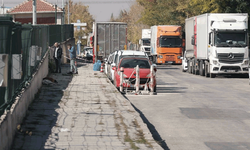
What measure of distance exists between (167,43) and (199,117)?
116 ft

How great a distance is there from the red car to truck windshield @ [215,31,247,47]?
9.47 metres

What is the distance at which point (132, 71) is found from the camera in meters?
22.1

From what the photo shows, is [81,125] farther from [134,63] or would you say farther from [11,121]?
[134,63]

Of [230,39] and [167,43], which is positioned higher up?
[167,43]

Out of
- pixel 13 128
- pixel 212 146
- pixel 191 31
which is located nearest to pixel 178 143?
pixel 212 146

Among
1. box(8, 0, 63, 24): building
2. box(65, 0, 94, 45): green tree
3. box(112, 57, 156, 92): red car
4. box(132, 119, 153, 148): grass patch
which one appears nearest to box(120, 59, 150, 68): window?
box(112, 57, 156, 92): red car

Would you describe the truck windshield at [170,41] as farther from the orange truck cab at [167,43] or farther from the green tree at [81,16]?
the green tree at [81,16]

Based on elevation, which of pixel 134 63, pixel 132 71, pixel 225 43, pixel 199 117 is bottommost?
pixel 199 117

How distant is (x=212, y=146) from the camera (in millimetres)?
10484

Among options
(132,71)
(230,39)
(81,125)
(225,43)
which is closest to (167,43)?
(230,39)

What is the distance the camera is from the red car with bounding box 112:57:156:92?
21.9m

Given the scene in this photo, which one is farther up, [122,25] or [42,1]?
[42,1]

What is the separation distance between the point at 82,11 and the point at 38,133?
111 meters

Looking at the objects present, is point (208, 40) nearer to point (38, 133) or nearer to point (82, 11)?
point (38, 133)
